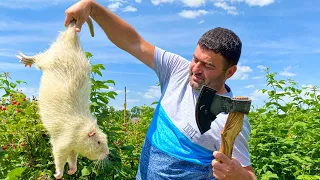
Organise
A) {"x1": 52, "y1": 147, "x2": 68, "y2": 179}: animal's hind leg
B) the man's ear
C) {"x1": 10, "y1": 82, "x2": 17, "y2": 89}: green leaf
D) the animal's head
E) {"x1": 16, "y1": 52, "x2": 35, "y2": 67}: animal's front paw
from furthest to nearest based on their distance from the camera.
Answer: {"x1": 10, "y1": 82, "x2": 17, "y2": 89}: green leaf < the man's ear < {"x1": 16, "y1": 52, "x2": 35, "y2": 67}: animal's front paw < {"x1": 52, "y1": 147, "x2": 68, "y2": 179}: animal's hind leg < the animal's head

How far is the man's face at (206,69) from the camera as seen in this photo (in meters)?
2.33

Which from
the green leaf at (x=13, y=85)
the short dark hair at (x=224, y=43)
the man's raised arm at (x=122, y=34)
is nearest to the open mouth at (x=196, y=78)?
the short dark hair at (x=224, y=43)

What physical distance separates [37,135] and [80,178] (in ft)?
1.71

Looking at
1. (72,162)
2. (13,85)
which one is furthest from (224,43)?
(13,85)

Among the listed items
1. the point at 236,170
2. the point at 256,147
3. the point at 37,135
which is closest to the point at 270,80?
the point at 256,147

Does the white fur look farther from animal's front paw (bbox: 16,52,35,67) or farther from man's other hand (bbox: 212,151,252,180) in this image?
man's other hand (bbox: 212,151,252,180)

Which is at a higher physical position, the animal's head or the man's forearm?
the man's forearm

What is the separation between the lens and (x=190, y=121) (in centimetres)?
240

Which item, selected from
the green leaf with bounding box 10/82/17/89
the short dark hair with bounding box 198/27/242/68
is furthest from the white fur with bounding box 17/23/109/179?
the green leaf with bounding box 10/82/17/89

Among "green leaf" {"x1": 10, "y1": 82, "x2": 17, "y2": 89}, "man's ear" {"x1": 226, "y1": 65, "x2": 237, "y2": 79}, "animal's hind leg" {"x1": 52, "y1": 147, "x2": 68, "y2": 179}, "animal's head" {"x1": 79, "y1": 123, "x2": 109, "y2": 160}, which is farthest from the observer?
"green leaf" {"x1": 10, "y1": 82, "x2": 17, "y2": 89}

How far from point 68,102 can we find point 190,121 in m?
0.71

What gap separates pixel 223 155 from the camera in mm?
2080

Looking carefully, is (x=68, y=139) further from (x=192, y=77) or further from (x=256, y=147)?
(x=256, y=147)

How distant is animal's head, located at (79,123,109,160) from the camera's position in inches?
78.2
